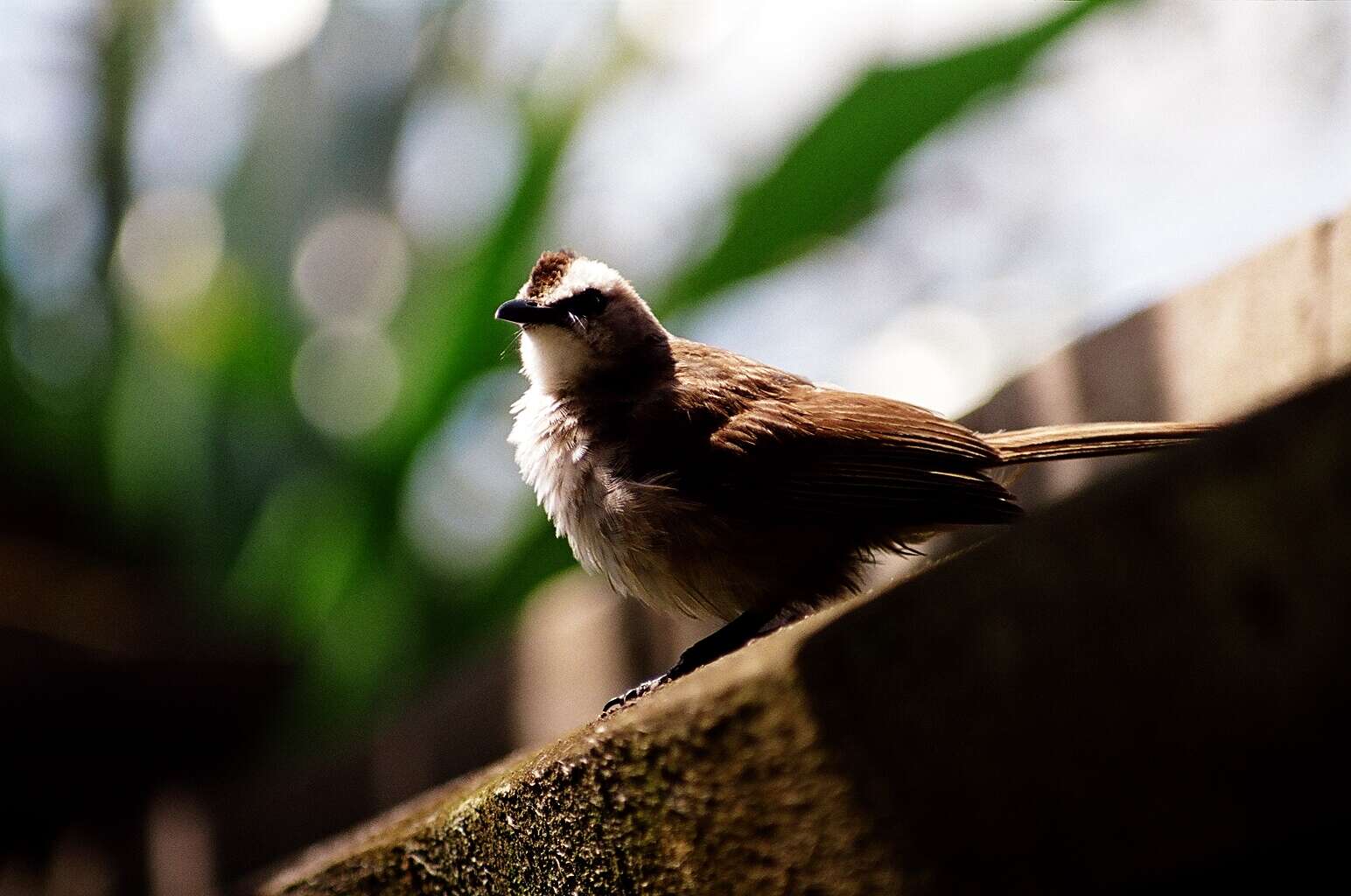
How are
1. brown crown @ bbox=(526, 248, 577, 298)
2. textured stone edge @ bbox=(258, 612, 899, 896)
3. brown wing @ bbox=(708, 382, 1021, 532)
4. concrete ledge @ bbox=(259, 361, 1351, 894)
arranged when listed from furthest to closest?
brown crown @ bbox=(526, 248, 577, 298)
brown wing @ bbox=(708, 382, 1021, 532)
textured stone edge @ bbox=(258, 612, 899, 896)
concrete ledge @ bbox=(259, 361, 1351, 894)

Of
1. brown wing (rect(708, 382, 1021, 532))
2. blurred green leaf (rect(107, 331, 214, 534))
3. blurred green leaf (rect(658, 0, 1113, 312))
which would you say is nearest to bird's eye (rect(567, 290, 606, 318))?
brown wing (rect(708, 382, 1021, 532))

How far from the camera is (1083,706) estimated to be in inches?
34.6

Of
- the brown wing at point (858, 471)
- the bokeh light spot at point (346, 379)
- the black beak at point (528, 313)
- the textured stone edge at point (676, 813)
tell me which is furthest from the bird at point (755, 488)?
the bokeh light spot at point (346, 379)

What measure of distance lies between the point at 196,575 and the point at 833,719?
634 centimetres

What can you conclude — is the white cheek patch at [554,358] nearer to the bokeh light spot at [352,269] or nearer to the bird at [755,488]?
the bird at [755,488]

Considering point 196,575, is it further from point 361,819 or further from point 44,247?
point 361,819

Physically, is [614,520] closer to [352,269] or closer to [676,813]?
[676,813]

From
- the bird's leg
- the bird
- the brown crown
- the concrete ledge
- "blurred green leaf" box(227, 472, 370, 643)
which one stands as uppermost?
"blurred green leaf" box(227, 472, 370, 643)

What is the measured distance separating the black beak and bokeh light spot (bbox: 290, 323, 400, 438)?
11.9ft

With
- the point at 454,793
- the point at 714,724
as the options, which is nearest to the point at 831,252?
the point at 454,793

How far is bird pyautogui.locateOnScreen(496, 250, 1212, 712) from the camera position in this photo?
2.77 meters

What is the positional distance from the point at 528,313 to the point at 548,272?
218 millimetres

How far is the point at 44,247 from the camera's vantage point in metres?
7.45

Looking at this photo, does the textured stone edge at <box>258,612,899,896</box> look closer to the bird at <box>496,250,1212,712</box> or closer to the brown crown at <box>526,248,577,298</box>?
the bird at <box>496,250,1212,712</box>
